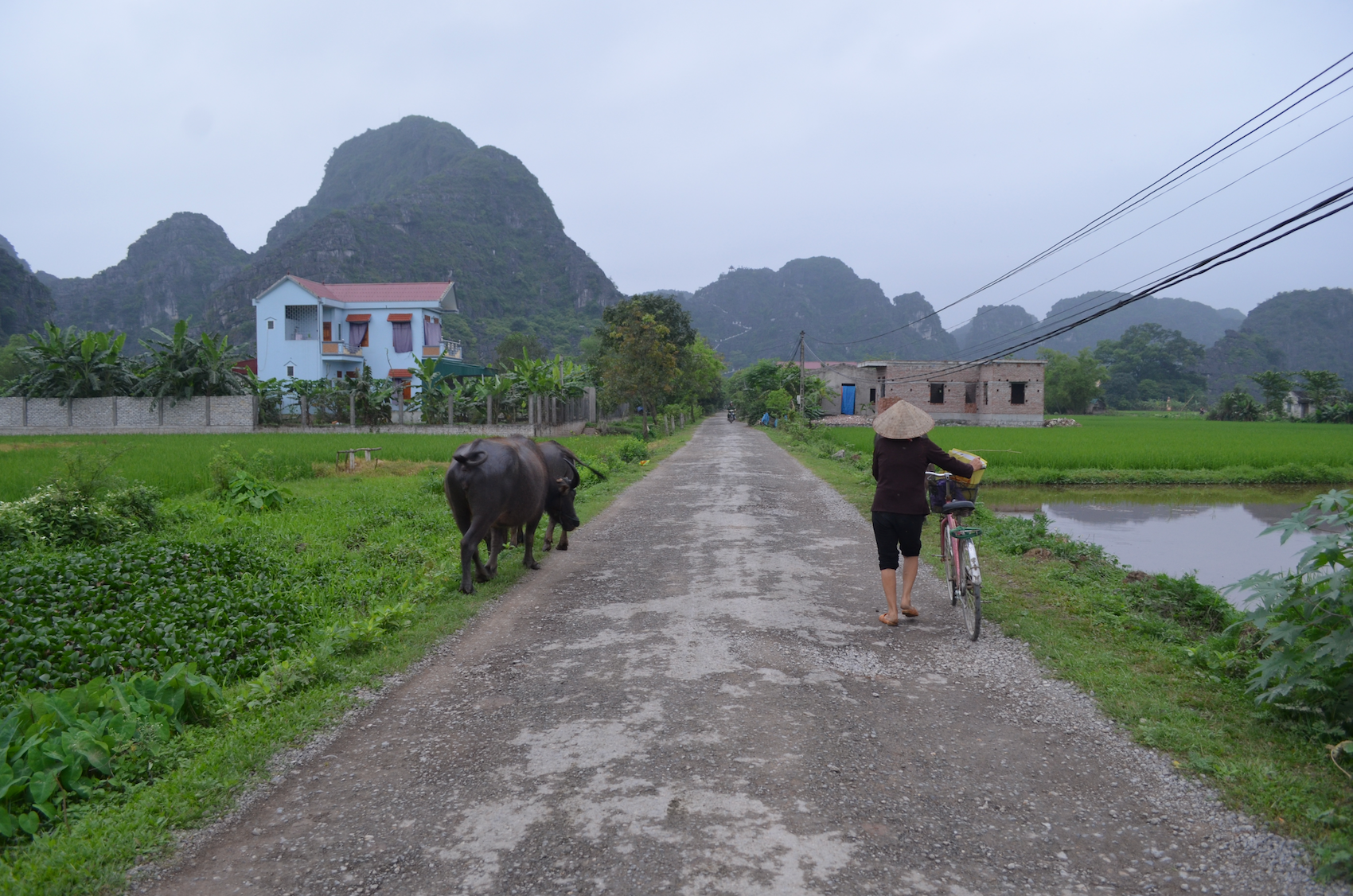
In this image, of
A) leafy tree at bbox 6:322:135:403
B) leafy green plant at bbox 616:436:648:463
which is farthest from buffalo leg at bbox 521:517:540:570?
leafy tree at bbox 6:322:135:403

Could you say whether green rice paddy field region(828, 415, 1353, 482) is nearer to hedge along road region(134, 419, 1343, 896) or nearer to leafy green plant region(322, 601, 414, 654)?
hedge along road region(134, 419, 1343, 896)

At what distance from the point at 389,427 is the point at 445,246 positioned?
68861 mm

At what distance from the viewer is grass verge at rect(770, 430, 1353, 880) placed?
3088 mm

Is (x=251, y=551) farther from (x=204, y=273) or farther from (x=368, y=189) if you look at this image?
(x=368, y=189)

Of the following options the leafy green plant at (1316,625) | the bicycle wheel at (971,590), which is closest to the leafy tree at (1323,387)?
the bicycle wheel at (971,590)

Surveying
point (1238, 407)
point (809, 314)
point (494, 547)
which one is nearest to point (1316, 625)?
point (494, 547)

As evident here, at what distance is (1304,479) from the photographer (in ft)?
63.5

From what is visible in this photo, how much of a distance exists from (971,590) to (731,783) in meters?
2.93

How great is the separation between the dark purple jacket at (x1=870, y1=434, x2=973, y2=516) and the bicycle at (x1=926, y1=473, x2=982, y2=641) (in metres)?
0.35

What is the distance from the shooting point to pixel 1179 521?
13695 mm

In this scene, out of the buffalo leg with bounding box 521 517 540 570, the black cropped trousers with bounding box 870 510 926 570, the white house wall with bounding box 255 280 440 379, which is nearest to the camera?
the black cropped trousers with bounding box 870 510 926 570

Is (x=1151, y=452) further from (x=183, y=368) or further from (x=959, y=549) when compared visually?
(x=183, y=368)

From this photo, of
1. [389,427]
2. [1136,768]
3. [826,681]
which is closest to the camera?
[1136,768]

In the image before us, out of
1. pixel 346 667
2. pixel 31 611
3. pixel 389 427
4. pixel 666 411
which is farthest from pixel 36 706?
pixel 666 411
